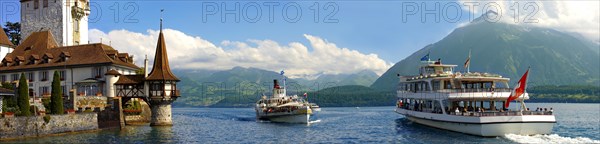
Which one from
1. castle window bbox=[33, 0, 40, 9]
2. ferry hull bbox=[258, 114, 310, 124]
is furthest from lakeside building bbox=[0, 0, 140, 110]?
ferry hull bbox=[258, 114, 310, 124]

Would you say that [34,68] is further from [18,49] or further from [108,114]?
[108,114]

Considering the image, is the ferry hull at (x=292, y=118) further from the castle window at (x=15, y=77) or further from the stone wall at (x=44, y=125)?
the castle window at (x=15, y=77)

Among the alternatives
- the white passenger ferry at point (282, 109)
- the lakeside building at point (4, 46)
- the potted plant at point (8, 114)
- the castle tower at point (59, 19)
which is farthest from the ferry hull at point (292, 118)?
the lakeside building at point (4, 46)

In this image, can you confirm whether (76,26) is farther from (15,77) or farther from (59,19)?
(15,77)

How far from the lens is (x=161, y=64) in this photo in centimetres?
6169

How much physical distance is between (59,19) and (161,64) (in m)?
32.1

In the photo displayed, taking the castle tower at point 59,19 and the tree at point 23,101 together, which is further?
the castle tower at point 59,19

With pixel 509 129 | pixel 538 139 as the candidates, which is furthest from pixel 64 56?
pixel 538 139

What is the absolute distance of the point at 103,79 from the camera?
2554 inches

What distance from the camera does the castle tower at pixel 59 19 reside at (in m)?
83.4

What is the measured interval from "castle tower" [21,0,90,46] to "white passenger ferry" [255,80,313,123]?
32.5m

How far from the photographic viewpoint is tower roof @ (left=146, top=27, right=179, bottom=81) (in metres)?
60.8

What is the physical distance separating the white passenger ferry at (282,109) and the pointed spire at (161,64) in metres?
17.8

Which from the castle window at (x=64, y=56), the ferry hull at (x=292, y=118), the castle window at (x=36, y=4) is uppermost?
the castle window at (x=36, y=4)
